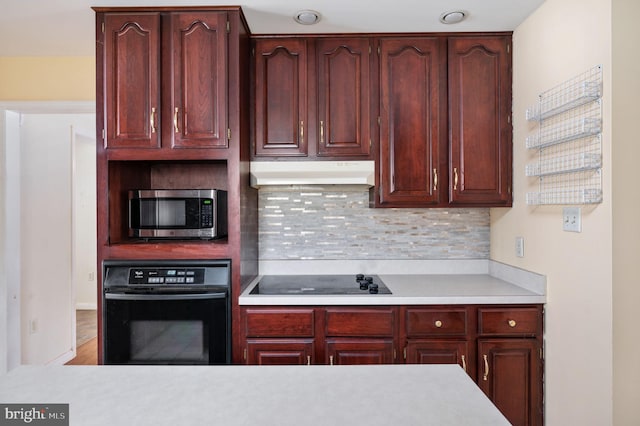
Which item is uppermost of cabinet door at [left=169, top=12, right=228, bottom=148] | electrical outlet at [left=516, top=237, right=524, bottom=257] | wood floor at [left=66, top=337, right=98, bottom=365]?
cabinet door at [left=169, top=12, right=228, bottom=148]

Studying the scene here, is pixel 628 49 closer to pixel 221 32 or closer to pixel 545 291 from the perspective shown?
pixel 545 291

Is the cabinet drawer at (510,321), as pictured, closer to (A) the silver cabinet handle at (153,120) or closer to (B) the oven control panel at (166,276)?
(B) the oven control panel at (166,276)

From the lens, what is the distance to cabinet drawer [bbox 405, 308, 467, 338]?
6.88 feet

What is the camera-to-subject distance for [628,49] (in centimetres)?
155

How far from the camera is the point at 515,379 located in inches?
82.3

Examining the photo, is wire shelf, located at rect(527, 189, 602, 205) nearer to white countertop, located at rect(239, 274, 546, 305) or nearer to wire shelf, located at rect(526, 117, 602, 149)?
wire shelf, located at rect(526, 117, 602, 149)

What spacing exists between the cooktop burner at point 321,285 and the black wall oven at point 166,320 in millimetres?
277

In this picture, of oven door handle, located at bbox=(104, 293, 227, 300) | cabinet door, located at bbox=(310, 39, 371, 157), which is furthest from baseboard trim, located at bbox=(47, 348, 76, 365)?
cabinet door, located at bbox=(310, 39, 371, 157)

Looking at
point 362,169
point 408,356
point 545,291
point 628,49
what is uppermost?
point 628,49

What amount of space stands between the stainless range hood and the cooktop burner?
0.62 meters

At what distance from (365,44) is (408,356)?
185 cm

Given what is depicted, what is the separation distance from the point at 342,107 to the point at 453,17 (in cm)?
79

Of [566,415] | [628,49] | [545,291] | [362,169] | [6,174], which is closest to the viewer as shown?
[628,49]

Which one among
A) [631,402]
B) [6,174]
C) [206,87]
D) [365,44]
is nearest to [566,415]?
[631,402]
